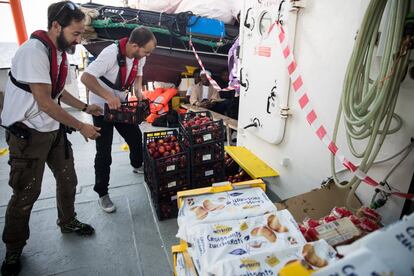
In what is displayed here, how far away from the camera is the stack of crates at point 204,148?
2.17m

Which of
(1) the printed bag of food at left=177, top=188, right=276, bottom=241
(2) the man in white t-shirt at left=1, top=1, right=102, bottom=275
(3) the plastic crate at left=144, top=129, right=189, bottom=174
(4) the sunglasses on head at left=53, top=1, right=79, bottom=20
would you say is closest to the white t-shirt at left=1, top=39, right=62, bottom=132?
(2) the man in white t-shirt at left=1, top=1, right=102, bottom=275

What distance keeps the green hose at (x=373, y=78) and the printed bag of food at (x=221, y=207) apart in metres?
0.53

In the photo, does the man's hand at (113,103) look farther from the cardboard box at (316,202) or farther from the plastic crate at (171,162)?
the cardboard box at (316,202)

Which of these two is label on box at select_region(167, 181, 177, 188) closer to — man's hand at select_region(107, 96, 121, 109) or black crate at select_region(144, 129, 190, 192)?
black crate at select_region(144, 129, 190, 192)

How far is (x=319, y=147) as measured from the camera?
5.64 ft

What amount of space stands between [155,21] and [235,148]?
2514mm

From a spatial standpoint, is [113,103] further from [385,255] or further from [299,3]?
[385,255]

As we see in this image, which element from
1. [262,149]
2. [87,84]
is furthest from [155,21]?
[262,149]

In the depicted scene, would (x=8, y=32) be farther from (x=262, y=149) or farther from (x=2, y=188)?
(x=262, y=149)

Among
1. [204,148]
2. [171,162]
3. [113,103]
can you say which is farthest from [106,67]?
[204,148]

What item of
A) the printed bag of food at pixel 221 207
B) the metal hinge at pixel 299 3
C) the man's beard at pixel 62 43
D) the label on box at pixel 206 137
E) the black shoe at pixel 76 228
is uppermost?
the metal hinge at pixel 299 3

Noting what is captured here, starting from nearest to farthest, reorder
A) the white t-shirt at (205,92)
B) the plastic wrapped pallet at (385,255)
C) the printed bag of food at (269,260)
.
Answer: the plastic wrapped pallet at (385,255) < the printed bag of food at (269,260) < the white t-shirt at (205,92)

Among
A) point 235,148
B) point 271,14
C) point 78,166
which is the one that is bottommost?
point 78,166

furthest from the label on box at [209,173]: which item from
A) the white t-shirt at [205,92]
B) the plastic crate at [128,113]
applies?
the white t-shirt at [205,92]
